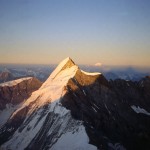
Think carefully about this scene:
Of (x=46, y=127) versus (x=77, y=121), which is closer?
(x=77, y=121)

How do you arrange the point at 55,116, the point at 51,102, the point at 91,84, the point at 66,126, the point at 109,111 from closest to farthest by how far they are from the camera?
the point at 66,126 < the point at 55,116 < the point at 51,102 < the point at 109,111 < the point at 91,84

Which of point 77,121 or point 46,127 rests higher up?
point 77,121

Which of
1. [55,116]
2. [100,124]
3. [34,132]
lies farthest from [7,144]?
[100,124]

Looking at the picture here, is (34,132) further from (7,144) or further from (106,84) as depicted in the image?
(106,84)

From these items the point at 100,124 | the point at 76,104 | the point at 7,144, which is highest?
the point at 76,104

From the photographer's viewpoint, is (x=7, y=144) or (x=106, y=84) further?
(x=106, y=84)

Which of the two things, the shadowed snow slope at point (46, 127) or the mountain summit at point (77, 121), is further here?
the mountain summit at point (77, 121)

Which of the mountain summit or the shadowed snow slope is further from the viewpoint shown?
the mountain summit

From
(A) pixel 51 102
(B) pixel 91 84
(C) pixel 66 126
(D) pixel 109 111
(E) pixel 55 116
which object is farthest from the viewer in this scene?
(B) pixel 91 84
